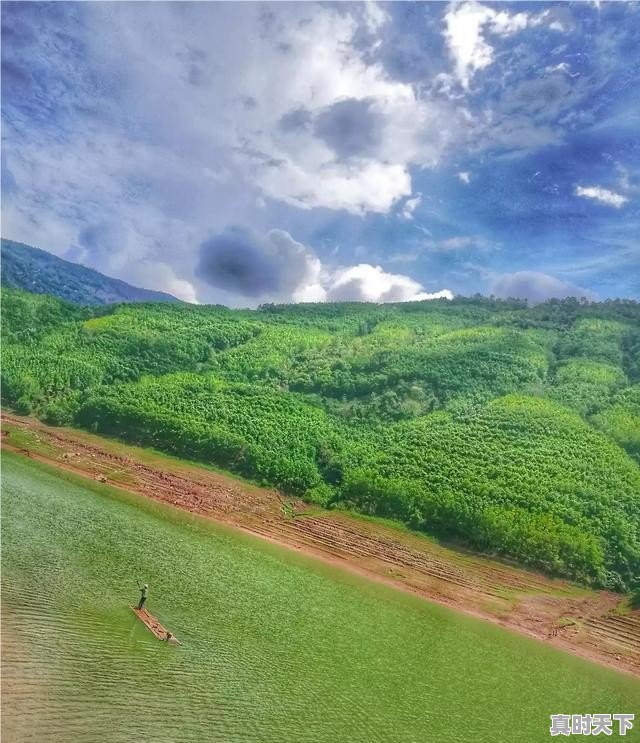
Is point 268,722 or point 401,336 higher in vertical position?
point 401,336

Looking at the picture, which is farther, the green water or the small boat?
the small boat

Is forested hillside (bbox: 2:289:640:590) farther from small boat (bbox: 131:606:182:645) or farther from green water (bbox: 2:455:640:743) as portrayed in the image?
small boat (bbox: 131:606:182:645)

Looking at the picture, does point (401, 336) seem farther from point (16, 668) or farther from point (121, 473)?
point (16, 668)

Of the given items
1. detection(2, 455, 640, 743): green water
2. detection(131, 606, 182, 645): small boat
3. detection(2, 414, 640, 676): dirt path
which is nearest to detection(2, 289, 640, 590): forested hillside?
detection(2, 414, 640, 676): dirt path

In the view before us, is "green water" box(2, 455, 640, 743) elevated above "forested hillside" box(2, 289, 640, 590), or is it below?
below

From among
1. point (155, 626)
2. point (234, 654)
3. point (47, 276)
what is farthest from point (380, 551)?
point (47, 276)

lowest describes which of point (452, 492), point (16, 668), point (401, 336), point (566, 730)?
point (16, 668)

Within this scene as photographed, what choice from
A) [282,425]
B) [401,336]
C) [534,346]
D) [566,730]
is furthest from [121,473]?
[534,346]
